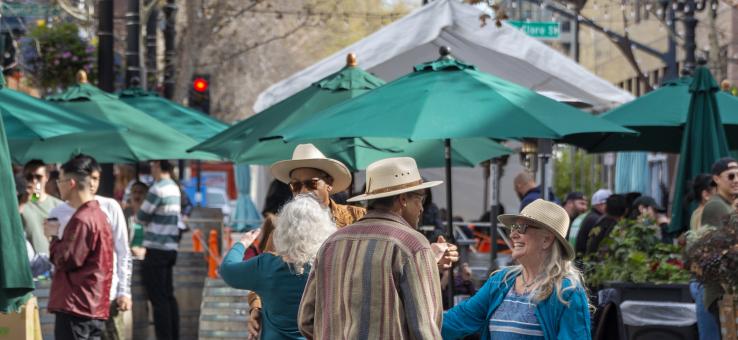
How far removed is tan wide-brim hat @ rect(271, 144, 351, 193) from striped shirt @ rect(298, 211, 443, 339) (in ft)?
5.14

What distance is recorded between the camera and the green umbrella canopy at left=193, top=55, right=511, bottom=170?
11.5 m

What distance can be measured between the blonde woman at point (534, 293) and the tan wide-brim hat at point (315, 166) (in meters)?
1.52

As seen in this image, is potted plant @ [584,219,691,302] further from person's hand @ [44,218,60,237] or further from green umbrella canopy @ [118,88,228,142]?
green umbrella canopy @ [118,88,228,142]

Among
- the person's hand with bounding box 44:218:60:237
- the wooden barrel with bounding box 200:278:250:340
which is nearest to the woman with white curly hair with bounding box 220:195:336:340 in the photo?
the person's hand with bounding box 44:218:60:237

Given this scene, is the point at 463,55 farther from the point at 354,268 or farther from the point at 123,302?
the point at 354,268

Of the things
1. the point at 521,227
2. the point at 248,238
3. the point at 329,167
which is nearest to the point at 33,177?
the point at 329,167

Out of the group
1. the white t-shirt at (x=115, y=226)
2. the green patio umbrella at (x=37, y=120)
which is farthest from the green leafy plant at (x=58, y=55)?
the white t-shirt at (x=115, y=226)

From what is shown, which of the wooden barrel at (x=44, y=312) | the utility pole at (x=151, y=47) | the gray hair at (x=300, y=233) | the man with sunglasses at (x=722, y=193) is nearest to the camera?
the gray hair at (x=300, y=233)

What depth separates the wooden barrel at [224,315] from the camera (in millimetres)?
11438

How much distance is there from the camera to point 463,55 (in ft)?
59.3

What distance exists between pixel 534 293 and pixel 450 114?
3512 millimetres

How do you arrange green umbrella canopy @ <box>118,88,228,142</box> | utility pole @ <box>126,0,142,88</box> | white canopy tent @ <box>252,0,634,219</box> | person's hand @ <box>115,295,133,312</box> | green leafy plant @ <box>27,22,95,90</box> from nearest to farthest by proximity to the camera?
person's hand @ <box>115,295,133,312</box>, green umbrella canopy @ <box>118,88,228,142</box>, utility pole @ <box>126,0,142,88</box>, white canopy tent @ <box>252,0,634,219</box>, green leafy plant @ <box>27,22,95,90</box>

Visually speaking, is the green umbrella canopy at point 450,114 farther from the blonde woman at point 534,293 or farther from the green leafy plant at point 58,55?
the green leafy plant at point 58,55

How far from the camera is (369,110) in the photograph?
9.45 m
